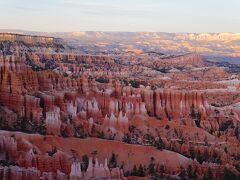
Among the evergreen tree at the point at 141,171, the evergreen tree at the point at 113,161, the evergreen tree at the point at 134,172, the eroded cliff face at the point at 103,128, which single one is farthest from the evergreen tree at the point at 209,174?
the evergreen tree at the point at 113,161

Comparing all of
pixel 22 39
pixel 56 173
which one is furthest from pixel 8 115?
pixel 22 39

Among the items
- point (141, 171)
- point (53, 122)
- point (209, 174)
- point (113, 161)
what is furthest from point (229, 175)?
point (53, 122)

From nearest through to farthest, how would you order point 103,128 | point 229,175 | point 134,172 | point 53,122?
point 134,172 < point 229,175 < point 53,122 < point 103,128

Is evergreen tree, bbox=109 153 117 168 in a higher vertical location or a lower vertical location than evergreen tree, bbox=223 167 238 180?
higher

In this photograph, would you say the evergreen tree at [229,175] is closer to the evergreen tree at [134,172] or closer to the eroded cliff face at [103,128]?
the eroded cliff face at [103,128]

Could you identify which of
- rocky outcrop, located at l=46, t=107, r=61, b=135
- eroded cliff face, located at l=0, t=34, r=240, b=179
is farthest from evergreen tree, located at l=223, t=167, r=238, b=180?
rocky outcrop, located at l=46, t=107, r=61, b=135

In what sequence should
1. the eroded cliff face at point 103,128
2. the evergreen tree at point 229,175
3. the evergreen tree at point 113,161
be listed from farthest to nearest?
the evergreen tree at point 113,161 < the evergreen tree at point 229,175 < the eroded cliff face at point 103,128

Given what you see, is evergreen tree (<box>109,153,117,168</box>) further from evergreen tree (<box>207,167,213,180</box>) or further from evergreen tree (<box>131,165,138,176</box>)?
evergreen tree (<box>207,167,213,180</box>)

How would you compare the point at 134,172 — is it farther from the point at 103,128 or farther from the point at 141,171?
the point at 103,128
